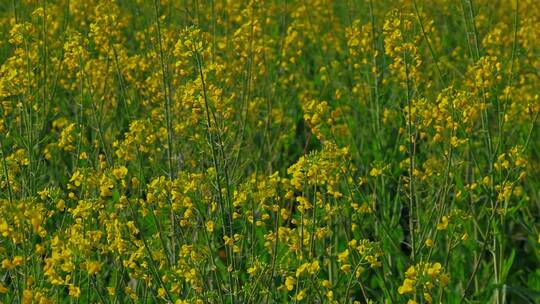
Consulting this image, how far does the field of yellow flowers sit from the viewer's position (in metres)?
2.85

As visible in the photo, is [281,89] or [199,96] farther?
[281,89]

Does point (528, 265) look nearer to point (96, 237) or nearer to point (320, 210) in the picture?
point (320, 210)

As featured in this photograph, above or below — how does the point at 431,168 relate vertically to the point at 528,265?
above

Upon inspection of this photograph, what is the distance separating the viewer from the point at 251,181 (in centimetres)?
299

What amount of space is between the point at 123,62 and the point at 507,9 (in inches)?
176

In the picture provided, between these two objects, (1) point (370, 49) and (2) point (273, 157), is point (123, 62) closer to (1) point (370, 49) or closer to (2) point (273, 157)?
(2) point (273, 157)

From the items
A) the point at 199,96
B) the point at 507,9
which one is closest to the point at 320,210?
the point at 199,96

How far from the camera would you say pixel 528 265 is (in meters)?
4.81

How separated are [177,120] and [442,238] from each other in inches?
60.2

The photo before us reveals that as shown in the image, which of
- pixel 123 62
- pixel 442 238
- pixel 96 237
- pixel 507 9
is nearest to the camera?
pixel 96 237

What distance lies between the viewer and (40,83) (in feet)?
15.5

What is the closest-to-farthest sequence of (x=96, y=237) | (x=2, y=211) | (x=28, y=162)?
(x=2, y=211) → (x=96, y=237) → (x=28, y=162)

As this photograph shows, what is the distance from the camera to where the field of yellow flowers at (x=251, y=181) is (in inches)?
112

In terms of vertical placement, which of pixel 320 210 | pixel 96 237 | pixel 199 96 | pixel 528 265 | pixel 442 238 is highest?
pixel 199 96
